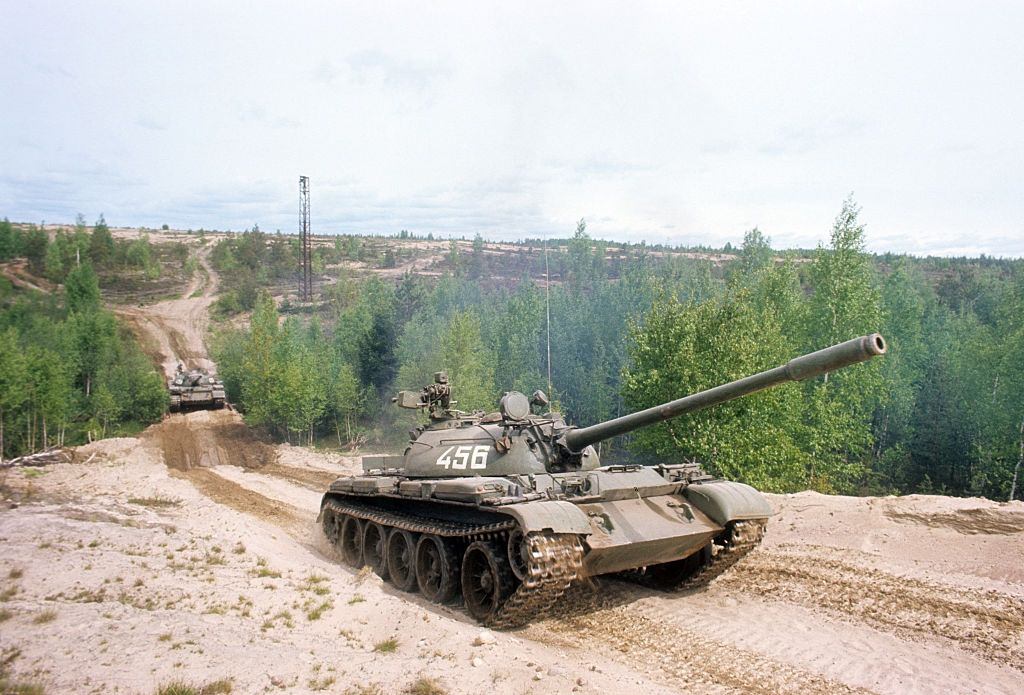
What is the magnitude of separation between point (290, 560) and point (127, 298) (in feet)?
187

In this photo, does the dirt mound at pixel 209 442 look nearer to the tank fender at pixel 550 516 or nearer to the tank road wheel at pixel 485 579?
the tank road wheel at pixel 485 579

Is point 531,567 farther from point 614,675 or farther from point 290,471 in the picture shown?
point 290,471

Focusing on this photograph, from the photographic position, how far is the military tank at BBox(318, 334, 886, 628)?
28.2ft

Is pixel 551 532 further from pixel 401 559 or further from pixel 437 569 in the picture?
pixel 401 559

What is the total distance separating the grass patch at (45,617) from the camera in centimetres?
734

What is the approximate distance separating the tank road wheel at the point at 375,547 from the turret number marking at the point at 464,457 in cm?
181

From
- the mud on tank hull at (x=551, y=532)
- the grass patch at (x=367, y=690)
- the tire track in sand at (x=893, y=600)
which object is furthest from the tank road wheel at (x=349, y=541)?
the grass patch at (x=367, y=690)

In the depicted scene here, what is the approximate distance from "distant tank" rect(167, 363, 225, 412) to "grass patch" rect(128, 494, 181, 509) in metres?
21.6

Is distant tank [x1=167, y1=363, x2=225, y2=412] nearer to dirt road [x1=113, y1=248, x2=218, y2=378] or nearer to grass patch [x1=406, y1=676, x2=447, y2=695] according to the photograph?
dirt road [x1=113, y1=248, x2=218, y2=378]

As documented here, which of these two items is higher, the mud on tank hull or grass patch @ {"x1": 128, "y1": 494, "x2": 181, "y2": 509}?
the mud on tank hull

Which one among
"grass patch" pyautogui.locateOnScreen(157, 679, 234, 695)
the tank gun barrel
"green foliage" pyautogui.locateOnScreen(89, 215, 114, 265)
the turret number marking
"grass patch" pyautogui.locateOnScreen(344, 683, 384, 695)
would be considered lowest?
"grass patch" pyautogui.locateOnScreen(344, 683, 384, 695)

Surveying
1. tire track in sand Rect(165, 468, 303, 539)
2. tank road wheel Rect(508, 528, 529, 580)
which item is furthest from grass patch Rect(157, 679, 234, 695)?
tire track in sand Rect(165, 468, 303, 539)

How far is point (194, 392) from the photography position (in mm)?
39062

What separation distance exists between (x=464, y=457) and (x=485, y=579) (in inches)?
84.9
